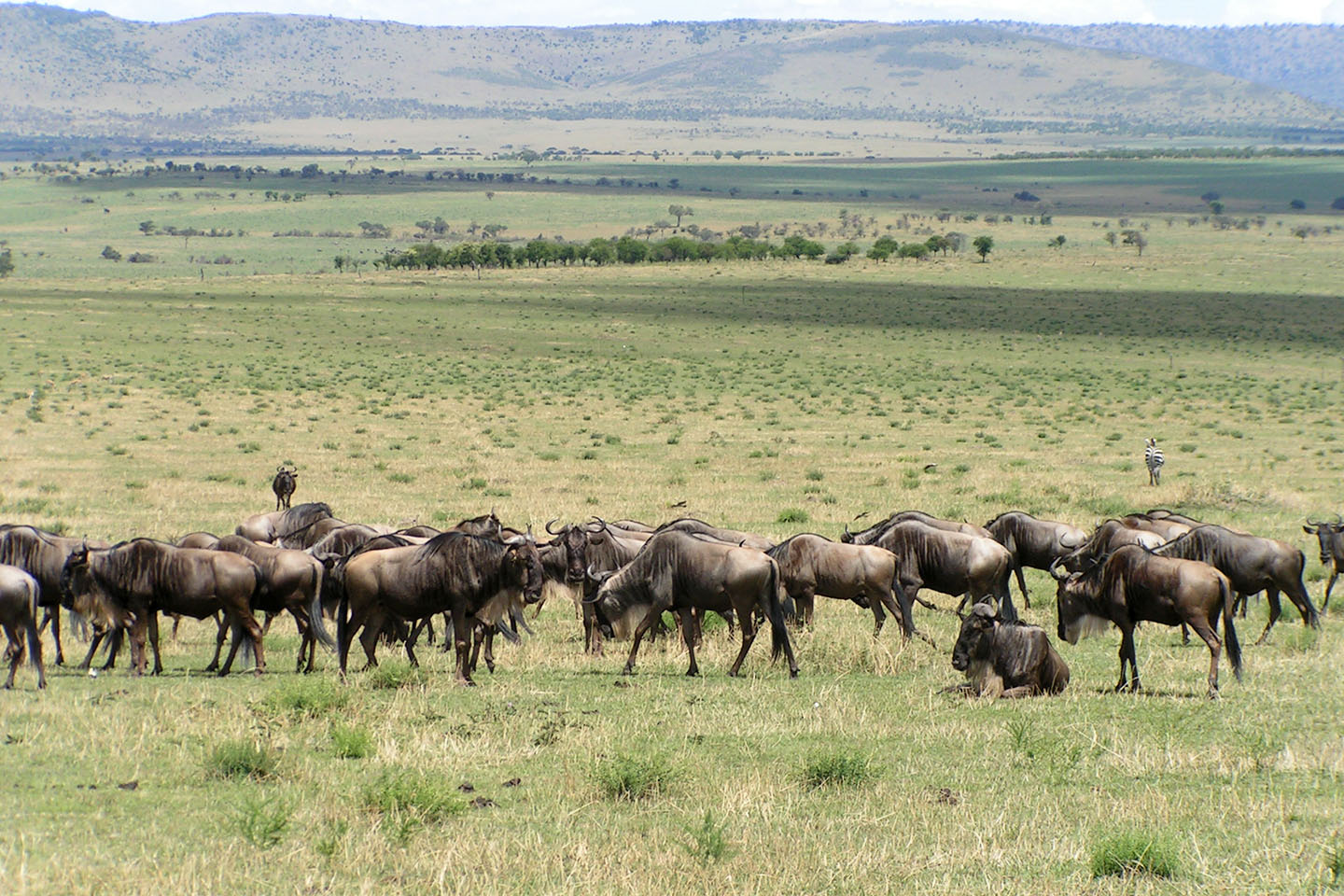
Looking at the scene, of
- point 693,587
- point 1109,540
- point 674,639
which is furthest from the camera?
point 1109,540

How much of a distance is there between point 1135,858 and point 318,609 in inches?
369

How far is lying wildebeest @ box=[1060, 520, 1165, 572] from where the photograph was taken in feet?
54.4

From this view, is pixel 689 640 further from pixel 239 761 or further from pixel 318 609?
pixel 239 761

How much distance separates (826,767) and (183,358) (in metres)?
56.2

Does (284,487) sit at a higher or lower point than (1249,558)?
lower

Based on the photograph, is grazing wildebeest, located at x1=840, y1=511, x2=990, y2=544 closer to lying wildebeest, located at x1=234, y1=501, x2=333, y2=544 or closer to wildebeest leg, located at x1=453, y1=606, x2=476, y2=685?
wildebeest leg, located at x1=453, y1=606, x2=476, y2=685

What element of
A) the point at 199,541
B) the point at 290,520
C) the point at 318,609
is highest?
the point at 199,541

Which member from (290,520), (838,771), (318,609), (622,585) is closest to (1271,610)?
(622,585)

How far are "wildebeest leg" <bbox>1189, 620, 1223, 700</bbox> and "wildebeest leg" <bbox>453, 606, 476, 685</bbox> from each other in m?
6.84

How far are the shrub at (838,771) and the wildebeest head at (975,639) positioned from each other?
3.26 metres

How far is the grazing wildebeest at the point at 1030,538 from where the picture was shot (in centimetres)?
1908

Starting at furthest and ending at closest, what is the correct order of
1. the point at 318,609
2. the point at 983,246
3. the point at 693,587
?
1. the point at 983,246
2. the point at 318,609
3. the point at 693,587

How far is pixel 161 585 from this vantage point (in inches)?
548

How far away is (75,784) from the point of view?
946 cm
